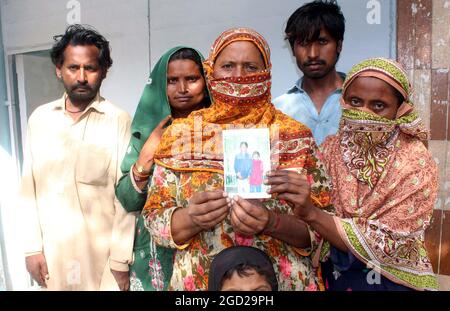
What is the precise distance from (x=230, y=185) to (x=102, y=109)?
102 cm

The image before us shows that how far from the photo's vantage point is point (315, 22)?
1954 millimetres

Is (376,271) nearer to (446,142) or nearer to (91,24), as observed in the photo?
(446,142)

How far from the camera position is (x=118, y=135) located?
2.23 metres

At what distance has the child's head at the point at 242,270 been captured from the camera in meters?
1.59

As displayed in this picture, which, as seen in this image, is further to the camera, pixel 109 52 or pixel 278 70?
pixel 109 52

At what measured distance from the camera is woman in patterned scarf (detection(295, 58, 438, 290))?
5.29 ft

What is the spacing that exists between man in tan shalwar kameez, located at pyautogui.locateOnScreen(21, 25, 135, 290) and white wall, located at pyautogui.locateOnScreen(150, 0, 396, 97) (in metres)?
0.37

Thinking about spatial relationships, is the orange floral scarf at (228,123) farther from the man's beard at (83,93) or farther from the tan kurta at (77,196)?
the man's beard at (83,93)

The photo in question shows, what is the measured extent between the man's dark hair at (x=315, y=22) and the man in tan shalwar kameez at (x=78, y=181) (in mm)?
1009

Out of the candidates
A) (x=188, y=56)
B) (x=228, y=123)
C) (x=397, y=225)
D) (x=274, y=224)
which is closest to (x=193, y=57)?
(x=188, y=56)

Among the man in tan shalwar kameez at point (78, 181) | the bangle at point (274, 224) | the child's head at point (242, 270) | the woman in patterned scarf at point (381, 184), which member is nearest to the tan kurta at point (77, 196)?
the man in tan shalwar kameez at point (78, 181)

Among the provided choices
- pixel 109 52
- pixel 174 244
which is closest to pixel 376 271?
pixel 174 244

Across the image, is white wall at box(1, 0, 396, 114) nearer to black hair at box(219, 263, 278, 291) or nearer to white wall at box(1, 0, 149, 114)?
white wall at box(1, 0, 149, 114)

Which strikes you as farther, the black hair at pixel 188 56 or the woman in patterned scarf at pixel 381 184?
the black hair at pixel 188 56
